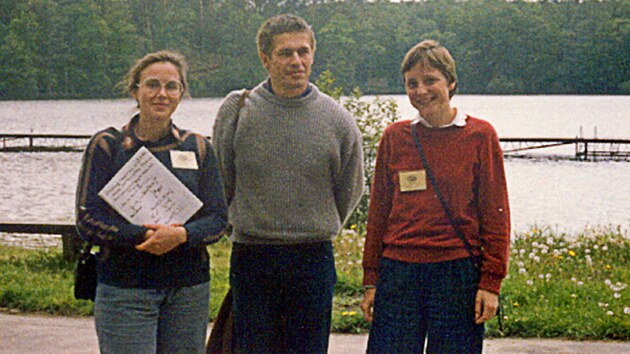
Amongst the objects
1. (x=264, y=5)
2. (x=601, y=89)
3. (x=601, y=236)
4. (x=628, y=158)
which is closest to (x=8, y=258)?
(x=601, y=236)

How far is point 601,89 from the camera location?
99.1 meters

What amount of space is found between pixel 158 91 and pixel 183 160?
0.27 m

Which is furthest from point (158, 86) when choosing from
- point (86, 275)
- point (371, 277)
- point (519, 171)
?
point (519, 171)

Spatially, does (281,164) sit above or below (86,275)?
above

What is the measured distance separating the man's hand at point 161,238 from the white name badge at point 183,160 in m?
0.22

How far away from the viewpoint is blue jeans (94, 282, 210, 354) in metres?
2.84

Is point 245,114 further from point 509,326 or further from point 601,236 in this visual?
point 601,236

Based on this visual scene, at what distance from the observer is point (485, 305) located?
2.90 m

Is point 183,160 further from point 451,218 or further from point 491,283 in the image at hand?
point 491,283

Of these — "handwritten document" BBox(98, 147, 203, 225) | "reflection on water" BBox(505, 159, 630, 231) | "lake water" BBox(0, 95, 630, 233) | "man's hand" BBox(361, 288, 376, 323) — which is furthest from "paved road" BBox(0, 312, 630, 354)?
"reflection on water" BBox(505, 159, 630, 231)

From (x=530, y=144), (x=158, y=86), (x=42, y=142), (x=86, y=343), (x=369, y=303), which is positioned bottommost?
(x=42, y=142)

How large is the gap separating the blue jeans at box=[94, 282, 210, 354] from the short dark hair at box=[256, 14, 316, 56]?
0.96 meters

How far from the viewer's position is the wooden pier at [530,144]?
161 feet

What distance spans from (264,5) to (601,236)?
60.0 m
